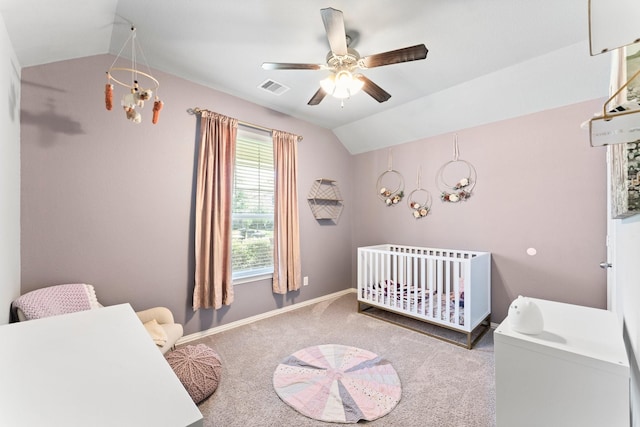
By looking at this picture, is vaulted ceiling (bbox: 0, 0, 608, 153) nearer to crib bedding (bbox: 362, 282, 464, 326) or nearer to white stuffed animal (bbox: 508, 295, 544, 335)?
white stuffed animal (bbox: 508, 295, 544, 335)

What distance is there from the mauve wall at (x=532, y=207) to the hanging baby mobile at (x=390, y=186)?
0.35 metres

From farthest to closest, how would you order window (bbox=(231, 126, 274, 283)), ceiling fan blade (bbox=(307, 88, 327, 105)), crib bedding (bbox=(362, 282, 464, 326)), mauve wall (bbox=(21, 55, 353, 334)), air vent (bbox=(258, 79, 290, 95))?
window (bbox=(231, 126, 274, 283))
air vent (bbox=(258, 79, 290, 95))
crib bedding (bbox=(362, 282, 464, 326))
ceiling fan blade (bbox=(307, 88, 327, 105))
mauve wall (bbox=(21, 55, 353, 334))

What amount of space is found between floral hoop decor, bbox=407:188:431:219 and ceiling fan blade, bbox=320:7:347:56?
2151 millimetres

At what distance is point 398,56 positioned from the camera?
5.40 ft

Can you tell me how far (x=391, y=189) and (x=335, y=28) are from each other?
8.14ft

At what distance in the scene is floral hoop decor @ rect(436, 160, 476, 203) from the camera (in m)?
2.97

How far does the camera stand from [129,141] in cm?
221

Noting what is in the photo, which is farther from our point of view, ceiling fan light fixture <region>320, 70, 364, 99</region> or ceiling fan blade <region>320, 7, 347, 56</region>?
ceiling fan light fixture <region>320, 70, 364, 99</region>

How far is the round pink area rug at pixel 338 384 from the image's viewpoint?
1.60 meters

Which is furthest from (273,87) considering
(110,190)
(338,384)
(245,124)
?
(338,384)

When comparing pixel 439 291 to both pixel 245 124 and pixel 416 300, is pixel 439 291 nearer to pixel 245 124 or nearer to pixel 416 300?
pixel 416 300

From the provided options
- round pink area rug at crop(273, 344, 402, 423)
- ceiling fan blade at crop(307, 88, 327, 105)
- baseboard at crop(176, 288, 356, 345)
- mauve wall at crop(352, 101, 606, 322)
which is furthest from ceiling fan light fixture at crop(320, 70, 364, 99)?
baseboard at crop(176, 288, 356, 345)

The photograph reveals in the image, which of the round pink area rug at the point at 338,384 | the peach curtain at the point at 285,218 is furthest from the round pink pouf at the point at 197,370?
the peach curtain at the point at 285,218

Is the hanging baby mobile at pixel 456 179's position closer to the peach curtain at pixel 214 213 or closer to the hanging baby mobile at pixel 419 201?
the hanging baby mobile at pixel 419 201
